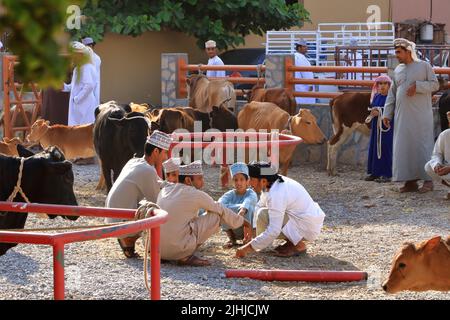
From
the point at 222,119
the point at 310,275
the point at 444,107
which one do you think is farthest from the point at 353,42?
the point at 310,275

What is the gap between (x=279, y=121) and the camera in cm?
1341

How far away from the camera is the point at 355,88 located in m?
16.2

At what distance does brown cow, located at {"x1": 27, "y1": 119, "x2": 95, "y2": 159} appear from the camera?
12.7m

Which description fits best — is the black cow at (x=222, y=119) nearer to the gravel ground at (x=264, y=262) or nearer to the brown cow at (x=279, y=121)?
the brown cow at (x=279, y=121)

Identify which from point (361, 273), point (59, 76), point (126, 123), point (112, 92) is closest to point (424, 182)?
point (126, 123)

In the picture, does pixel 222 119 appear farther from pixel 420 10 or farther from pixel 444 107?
pixel 420 10

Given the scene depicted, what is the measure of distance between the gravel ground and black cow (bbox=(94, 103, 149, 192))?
1.65ft

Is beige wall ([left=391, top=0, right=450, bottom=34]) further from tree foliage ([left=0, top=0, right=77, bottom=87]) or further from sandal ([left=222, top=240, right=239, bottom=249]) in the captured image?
tree foliage ([left=0, top=0, right=77, bottom=87])

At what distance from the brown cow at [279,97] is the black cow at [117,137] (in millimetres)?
3727

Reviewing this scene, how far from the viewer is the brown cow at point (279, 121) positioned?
13289mm

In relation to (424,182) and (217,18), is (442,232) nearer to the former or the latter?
(424,182)

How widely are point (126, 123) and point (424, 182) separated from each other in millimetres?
3658

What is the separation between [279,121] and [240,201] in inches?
189

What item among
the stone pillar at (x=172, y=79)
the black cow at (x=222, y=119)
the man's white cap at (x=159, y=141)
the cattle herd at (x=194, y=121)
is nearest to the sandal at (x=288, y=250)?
the man's white cap at (x=159, y=141)
